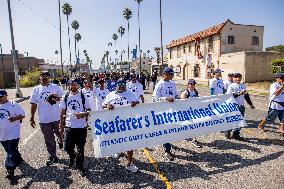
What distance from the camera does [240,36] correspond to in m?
43.4

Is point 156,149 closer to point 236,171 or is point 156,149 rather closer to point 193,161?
point 193,161

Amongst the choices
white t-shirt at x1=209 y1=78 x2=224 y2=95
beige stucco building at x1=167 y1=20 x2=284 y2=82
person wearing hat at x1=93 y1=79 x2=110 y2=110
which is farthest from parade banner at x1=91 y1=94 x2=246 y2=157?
beige stucco building at x1=167 y1=20 x2=284 y2=82

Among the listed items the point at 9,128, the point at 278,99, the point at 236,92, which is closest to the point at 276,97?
the point at 278,99

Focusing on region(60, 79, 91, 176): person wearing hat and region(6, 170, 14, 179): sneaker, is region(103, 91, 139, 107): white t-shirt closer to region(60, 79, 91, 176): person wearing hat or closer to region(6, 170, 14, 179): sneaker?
region(60, 79, 91, 176): person wearing hat

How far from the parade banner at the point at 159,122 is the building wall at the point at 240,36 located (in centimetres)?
3607

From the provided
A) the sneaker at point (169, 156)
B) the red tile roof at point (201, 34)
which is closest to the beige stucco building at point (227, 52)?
the red tile roof at point (201, 34)

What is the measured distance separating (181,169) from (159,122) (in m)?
1.30

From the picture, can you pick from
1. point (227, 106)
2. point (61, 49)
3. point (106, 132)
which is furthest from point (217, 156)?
point (61, 49)

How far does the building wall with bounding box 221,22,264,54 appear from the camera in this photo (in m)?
41.9

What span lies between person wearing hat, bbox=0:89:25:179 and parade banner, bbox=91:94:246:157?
6.15 feet

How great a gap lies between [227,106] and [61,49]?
51.2m

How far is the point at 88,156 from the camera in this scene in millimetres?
7914

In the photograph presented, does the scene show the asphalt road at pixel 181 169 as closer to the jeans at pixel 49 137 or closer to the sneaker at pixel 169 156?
the sneaker at pixel 169 156

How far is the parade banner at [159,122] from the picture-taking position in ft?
21.7
